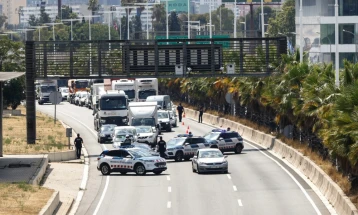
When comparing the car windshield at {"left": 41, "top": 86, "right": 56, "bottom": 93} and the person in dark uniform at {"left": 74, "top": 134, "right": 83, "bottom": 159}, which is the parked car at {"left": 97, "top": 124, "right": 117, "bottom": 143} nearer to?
the person in dark uniform at {"left": 74, "top": 134, "right": 83, "bottom": 159}

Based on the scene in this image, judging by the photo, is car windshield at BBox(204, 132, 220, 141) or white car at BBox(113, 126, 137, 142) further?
white car at BBox(113, 126, 137, 142)

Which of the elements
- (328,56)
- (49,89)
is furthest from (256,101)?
(49,89)

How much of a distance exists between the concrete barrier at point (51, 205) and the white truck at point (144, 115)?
33.8 m

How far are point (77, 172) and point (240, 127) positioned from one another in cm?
2534

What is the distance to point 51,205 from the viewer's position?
131ft

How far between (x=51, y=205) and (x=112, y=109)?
41258mm

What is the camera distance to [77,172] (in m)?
56.5

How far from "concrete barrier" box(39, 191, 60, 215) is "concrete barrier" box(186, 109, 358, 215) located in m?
10.0

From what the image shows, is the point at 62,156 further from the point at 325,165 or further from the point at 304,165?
the point at 325,165

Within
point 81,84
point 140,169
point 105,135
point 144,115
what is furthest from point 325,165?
point 81,84

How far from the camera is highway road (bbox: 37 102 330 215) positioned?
4212cm

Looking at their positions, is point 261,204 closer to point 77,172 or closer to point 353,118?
point 353,118

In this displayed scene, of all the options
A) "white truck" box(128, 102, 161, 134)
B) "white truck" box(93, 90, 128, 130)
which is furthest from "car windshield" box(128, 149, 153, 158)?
"white truck" box(93, 90, 128, 130)

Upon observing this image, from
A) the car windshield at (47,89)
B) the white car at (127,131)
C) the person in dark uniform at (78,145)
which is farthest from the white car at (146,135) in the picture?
the car windshield at (47,89)
